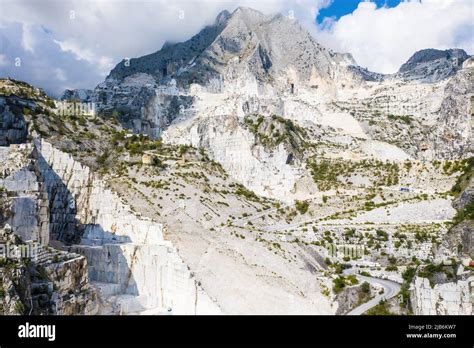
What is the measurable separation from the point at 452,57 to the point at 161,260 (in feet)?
551

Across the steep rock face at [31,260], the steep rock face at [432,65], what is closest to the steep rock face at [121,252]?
the steep rock face at [31,260]

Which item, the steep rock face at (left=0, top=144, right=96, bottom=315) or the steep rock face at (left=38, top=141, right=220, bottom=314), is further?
the steep rock face at (left=38, top=141, right=220, bottom=314)

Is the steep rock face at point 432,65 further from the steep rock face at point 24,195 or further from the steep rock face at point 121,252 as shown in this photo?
the steep rock face at point 24,195

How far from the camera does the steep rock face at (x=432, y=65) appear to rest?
549 ft

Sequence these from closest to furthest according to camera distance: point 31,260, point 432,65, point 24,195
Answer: point 31,260, point 24,195, point 432,65

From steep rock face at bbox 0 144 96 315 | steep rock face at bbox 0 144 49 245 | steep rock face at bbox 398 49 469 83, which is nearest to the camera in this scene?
steep rock face at bbox 0 144 96 315

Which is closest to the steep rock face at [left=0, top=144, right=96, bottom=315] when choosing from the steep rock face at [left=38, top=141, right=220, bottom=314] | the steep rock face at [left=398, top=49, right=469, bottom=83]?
the steep rock face at [left=38, top=141, right=220, bottom=314]

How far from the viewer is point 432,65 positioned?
573 feet

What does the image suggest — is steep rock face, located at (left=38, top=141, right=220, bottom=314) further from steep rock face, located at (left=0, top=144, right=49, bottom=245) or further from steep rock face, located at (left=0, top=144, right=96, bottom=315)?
steep rock face, located at (left=0, top=144, right=49, bottom=245)

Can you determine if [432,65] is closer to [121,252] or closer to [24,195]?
[121,252]

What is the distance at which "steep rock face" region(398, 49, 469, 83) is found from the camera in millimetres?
167250

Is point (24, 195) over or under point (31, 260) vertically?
over

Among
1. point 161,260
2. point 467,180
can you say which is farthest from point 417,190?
point 161,260

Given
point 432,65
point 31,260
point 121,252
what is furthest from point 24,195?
point 432,65
